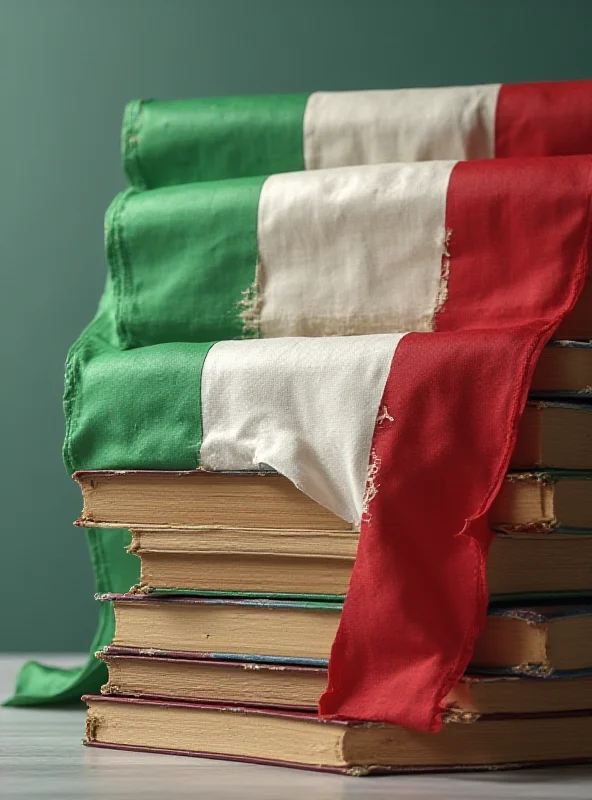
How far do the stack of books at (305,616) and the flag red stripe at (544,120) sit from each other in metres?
0.15

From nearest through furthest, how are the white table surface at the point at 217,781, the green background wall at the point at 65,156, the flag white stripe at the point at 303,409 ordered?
the white table surface at the point at 217,781
the flag white stripe at the point at 303,409
the green background wall at the point at 65,156

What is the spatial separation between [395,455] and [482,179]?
0.80 ft

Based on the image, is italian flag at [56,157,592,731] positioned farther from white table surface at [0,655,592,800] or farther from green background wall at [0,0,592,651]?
green background wall at [0,0,592,651]

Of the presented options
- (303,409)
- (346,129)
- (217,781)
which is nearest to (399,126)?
(346,129)

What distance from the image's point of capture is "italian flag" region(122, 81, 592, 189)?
105 centimetres

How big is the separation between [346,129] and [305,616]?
439mm

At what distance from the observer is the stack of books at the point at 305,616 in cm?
91

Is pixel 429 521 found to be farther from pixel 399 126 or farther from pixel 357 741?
pixel 399 126

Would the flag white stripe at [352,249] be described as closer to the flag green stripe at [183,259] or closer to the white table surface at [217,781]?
the flag green stripe at [183,259]

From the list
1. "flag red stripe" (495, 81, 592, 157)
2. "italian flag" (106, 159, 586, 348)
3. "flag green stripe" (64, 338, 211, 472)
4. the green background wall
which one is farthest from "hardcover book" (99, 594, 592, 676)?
the green background wall

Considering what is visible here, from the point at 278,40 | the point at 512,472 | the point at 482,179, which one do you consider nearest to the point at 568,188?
the point at 482,179

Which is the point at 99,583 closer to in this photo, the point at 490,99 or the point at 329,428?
the point at 329,428

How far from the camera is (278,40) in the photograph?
1589mm

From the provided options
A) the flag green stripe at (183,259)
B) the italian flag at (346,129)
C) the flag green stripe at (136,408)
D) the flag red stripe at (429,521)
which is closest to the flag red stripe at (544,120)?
the italian flag at (346,129)
